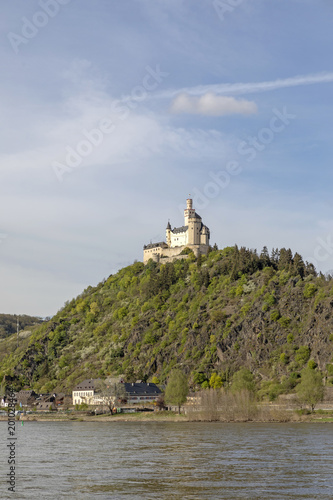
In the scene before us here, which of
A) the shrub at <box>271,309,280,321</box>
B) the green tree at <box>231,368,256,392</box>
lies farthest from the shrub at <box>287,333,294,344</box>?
the green tree at <box>231,368,256,392</box>

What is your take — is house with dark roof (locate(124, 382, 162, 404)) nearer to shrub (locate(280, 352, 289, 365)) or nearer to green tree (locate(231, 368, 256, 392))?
green tree (locate(231, 368, 256, 392))

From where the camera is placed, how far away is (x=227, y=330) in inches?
6250

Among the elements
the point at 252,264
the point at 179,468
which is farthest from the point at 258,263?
the point at 179,468

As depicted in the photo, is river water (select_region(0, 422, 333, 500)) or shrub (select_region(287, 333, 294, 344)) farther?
shrub (select_region(287, 333, 294, 344))

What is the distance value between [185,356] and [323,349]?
37.6 metres

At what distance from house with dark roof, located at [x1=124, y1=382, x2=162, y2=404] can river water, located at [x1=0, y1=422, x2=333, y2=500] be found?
7399 centimetres

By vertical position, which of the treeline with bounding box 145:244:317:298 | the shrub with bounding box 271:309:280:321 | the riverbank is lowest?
the riverbank

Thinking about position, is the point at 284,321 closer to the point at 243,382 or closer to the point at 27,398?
the point at 243,382

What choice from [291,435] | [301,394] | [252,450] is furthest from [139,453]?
[301,394]

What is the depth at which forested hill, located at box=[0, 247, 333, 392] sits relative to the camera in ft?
468

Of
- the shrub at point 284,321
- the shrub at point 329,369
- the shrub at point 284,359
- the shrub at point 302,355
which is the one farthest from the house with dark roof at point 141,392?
the shrub at point 329,369

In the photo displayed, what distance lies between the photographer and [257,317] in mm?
154875

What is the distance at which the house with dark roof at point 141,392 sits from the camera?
152750mm

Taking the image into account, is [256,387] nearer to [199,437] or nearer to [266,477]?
[199,437]
